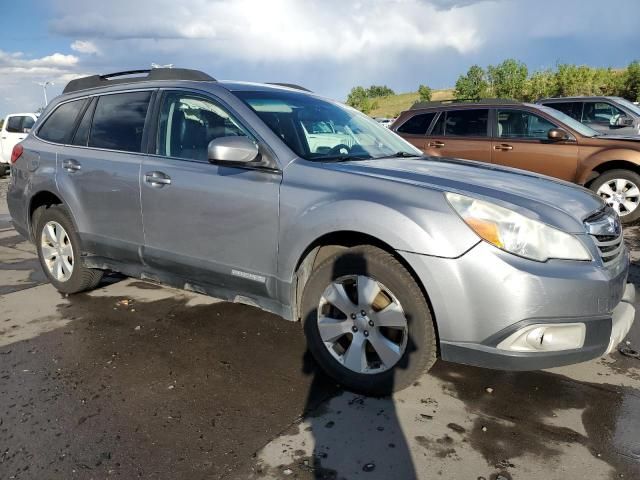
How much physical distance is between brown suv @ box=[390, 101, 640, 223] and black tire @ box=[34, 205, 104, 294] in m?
4.94

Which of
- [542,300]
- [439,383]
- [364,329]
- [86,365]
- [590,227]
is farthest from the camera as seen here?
[86,365]

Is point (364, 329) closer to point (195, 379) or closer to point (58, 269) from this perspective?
point (195, 379)

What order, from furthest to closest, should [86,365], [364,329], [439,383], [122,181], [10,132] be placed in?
1. [10,132]
2. [122,181]
3. [86,365]
4. [439,383]
5. [364,329]

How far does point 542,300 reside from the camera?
2494 millimetres

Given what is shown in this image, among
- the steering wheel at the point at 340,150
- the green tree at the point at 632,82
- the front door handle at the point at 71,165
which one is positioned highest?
the green tree at the point at 632,82

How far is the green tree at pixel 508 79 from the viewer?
61.5 metres

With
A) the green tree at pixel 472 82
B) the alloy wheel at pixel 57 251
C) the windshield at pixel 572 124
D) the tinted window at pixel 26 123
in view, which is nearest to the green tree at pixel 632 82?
the green tree at pixel 472 82

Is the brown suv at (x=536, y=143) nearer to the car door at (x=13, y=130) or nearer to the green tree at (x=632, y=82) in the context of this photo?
the car door at (x=13, y=130)

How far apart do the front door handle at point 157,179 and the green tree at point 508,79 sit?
6085cm

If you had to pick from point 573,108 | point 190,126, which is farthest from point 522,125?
point 190,126

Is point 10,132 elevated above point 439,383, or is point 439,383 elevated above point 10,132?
point 10,132

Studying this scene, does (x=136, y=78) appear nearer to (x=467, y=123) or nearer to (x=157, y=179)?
(x=157, y=179)

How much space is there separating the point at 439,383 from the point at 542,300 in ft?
3.06

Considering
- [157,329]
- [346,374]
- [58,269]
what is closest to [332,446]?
[346,374]
